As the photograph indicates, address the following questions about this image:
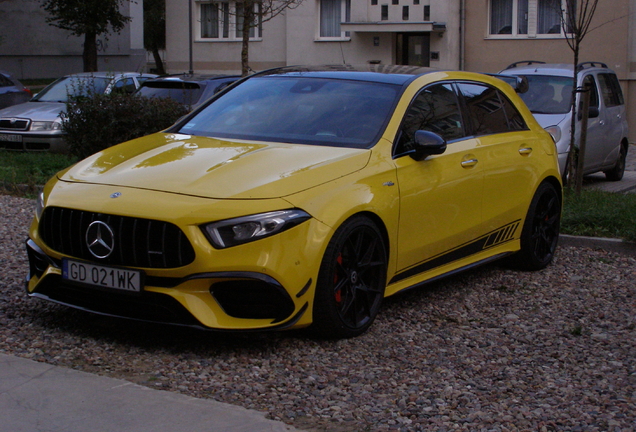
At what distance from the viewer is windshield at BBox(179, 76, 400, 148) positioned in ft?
18.5

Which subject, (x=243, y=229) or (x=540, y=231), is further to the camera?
(x=540, y=231)

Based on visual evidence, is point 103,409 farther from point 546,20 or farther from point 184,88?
point 546,20

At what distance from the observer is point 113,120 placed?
404 inches

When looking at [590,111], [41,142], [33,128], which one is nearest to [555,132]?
[590,111]

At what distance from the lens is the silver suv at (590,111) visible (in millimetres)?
11773

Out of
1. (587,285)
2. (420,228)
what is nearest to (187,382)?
(420,228)

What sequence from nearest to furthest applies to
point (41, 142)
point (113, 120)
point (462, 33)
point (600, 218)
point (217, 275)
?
point (217, 275) → point (600, 218) → point (113, 120) → point (41, 142) → point (462, 33)

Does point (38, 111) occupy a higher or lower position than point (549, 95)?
lower

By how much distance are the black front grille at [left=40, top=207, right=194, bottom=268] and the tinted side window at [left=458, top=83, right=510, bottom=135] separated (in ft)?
9.17

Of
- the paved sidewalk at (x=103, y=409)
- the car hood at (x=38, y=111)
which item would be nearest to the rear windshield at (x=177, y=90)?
the car hood at (x=38, y=111)

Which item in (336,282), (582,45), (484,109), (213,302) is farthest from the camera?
(582,45)

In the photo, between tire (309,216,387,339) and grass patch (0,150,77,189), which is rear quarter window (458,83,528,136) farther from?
grass patch (0,150,77,189)

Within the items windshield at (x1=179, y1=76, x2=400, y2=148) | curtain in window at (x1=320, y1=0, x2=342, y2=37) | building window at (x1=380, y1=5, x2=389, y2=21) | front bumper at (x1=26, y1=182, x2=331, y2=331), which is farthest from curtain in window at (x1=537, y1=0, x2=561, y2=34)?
front bumper at (x1=26, y1=182, x2=331, y2=331)

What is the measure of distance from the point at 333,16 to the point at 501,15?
5877 millimetres
